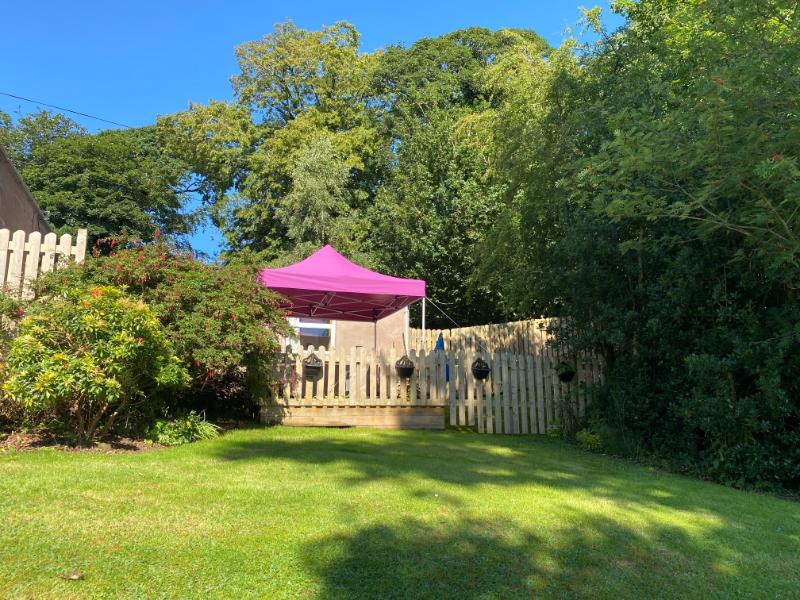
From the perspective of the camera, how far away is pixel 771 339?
695 centimetres

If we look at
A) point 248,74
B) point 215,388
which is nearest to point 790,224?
point 215,388

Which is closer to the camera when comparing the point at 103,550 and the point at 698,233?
the point at 103,550

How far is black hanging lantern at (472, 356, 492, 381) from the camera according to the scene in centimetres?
1000

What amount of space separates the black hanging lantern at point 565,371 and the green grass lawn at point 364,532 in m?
3.89

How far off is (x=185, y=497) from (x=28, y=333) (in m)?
2.66

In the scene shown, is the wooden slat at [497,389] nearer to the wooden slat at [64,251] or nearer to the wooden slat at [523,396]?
the wooden slat at [523,396]

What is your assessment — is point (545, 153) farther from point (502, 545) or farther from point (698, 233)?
point (502, 545)

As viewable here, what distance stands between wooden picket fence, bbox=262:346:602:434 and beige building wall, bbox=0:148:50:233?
5.70 m

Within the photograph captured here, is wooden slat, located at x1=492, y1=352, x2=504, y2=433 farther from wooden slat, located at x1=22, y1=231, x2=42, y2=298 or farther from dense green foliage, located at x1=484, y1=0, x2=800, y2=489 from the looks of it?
wooden slat, located at x1=22, y1=231, x2=42, y2=298

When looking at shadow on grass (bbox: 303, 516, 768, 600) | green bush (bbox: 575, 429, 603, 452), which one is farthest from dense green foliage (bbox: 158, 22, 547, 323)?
shadow on grass (bbox: 303, 516, 768, 600)

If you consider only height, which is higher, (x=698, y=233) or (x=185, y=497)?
(x=698, y=233)

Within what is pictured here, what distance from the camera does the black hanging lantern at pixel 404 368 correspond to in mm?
9859

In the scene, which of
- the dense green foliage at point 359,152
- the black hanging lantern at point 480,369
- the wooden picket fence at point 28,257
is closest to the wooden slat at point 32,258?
the wooden picket fence at point 28,257

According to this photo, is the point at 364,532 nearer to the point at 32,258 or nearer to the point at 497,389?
the point at 32,258
